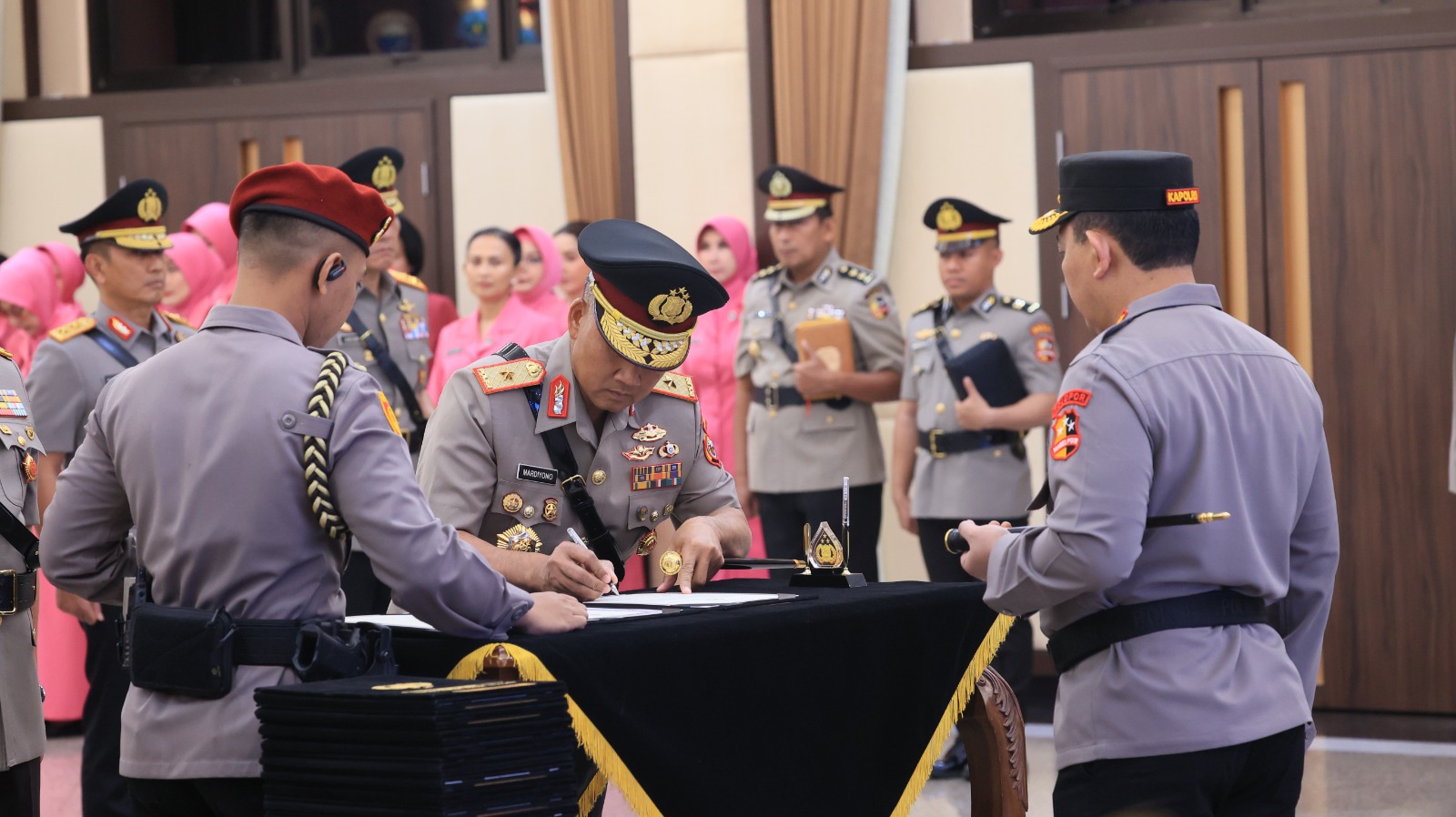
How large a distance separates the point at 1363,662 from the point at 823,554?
11.0 ft

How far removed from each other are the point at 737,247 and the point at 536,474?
10.9ft

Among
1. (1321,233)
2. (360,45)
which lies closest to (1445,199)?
(1321,233)

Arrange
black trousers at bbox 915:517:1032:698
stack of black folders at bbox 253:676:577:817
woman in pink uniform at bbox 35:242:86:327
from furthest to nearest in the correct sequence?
woman in pink uniform at bbox 35:242:86:327 < black trousers at bbox 915:517:1032:698 < stack of black folders at bbox 253:676:577:817

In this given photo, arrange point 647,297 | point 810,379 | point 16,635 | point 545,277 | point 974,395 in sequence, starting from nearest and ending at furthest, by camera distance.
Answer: point 647,297, point 16,635, point 974,395, point 810,379, point 545,277

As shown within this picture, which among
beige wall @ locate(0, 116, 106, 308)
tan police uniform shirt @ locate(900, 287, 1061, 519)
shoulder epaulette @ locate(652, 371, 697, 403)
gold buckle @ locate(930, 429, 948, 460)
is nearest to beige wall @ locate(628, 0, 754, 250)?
tan police uniform shirt @ locate(900, 287, 1061, 519)

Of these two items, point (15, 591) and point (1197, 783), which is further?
point (15, 591)

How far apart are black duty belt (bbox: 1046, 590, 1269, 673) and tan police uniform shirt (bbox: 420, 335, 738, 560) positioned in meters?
1.02

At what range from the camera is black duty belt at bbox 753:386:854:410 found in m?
5.67

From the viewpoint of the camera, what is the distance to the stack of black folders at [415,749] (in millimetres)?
2070

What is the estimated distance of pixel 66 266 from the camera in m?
6.16

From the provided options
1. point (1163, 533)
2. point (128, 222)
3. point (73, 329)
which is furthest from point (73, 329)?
point (1163, 533)

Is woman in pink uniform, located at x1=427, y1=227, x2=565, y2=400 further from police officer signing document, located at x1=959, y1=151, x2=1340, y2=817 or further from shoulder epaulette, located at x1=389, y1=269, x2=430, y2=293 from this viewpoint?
police officer signing document, located at x1=959, y1=151, x2=1340, y2=817

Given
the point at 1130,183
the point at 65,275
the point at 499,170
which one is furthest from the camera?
the point at 499,170

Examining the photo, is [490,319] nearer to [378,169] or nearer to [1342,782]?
[378,169]
